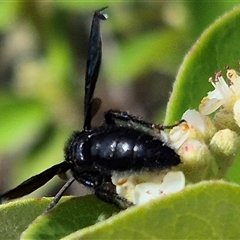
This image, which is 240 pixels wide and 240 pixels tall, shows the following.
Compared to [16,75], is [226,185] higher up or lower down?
lower down

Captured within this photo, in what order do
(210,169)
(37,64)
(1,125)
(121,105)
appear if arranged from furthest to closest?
1. (121,105)
2. (37,64)
3. (1,125)
4. (210,169)

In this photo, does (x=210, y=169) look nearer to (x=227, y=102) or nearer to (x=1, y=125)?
(x=227, y=102)

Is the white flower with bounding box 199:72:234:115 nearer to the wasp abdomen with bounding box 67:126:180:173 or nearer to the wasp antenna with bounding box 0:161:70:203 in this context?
the wasp abdomen with bounding box 67:126:180:173

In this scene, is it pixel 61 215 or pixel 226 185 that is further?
pixel 61 215

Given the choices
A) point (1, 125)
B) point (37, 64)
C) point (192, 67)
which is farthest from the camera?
point (37, 64)

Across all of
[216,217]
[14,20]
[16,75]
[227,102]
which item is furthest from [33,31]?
[216,217]

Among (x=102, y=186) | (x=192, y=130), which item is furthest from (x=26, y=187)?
(x=192, y=130)

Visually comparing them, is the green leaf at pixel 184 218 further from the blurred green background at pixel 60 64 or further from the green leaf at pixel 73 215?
the blurred green background at pixel 60 64

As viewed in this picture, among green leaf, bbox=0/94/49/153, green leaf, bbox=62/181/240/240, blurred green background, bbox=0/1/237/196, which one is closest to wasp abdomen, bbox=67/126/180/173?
green leaf, bbox=62/181/240/240
